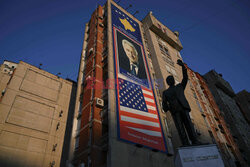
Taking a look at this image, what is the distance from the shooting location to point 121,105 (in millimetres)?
22969

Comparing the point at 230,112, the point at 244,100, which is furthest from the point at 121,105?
the point at 244,100

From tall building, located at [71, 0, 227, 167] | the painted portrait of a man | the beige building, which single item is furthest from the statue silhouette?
the beige building

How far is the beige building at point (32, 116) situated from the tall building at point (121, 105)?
177 inches

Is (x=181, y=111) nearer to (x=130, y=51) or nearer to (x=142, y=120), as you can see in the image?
(x=142, y=120)

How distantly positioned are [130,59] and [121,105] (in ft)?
32.2

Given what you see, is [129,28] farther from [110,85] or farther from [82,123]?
[82,123]

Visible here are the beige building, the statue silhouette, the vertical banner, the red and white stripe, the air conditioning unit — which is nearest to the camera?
the statue silhouette

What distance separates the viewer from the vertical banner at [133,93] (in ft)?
70.4

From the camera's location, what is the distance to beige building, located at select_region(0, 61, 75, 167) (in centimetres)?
2375

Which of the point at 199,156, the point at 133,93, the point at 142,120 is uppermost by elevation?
the point at 133,93

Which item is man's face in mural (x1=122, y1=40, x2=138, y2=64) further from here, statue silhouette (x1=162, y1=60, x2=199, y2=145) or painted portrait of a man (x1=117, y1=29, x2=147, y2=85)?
statue silhouette (x1=162, y1=60, x2=199, y2=145)

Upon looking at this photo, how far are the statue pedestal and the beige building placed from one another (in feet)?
68.9

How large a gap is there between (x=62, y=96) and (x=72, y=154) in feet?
40.3

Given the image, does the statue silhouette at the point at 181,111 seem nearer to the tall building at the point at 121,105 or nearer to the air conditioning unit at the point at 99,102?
the tall building at the point at 121,105
